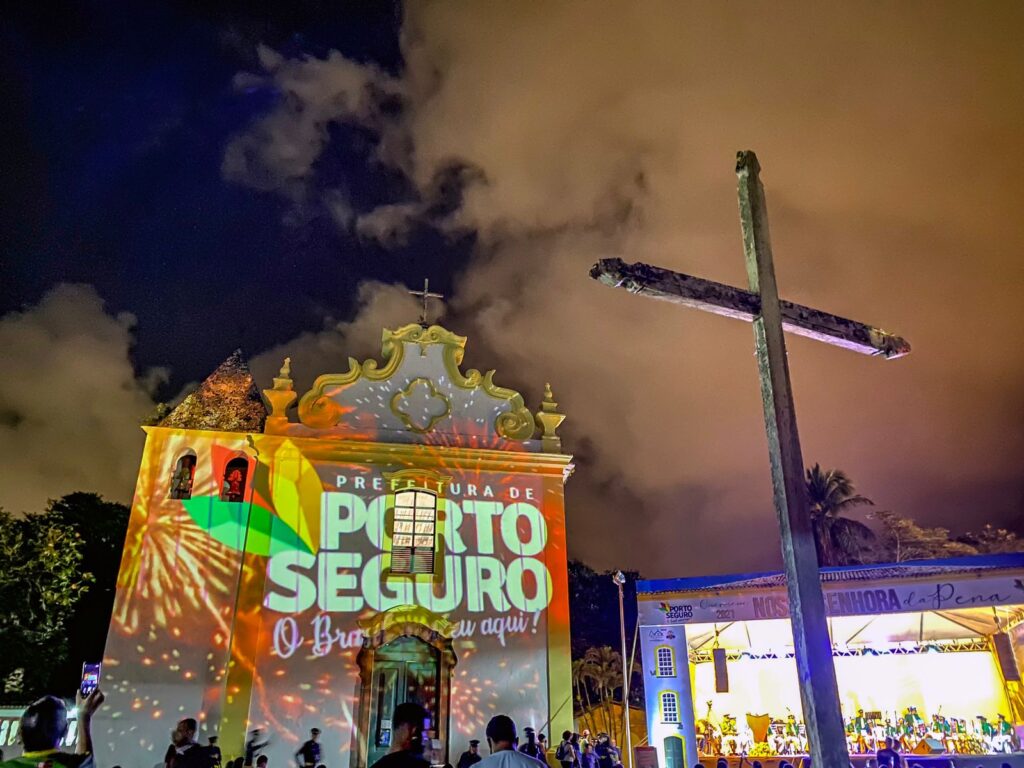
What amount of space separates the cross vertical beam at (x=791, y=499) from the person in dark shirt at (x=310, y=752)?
34.4 feet

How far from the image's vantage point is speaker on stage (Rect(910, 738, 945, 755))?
17381mm

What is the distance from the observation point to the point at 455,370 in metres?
18.1

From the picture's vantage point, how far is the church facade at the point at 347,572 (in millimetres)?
14273

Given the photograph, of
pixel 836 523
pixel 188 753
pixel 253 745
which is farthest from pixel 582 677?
pixel 188 753

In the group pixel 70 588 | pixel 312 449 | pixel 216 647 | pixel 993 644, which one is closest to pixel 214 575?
pixel 216 647

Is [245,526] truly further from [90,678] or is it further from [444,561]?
[444,561]

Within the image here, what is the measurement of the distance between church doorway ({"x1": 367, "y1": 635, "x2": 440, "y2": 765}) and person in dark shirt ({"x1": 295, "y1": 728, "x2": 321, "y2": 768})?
1.20 metres

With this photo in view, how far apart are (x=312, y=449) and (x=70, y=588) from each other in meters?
8.42

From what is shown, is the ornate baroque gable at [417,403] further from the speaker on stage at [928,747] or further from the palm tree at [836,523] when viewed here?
the palm tree at [836,523]

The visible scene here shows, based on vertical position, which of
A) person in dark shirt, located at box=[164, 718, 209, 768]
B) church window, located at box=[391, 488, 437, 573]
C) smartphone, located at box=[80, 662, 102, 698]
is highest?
church window, located at box=[391, 488, 437, 573]

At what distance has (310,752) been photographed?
43.7 feet

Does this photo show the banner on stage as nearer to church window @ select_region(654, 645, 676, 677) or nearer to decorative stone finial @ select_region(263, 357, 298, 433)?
church window @ select_region(654, 645, 676, 677)

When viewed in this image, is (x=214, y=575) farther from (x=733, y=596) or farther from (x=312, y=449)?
(x=733, y=596)

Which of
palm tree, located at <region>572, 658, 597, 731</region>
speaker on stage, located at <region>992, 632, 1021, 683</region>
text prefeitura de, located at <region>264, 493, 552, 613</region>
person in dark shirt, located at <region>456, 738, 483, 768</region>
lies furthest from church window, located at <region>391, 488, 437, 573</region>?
palm tree, located at <region>572, 658, 597, 731</region>
